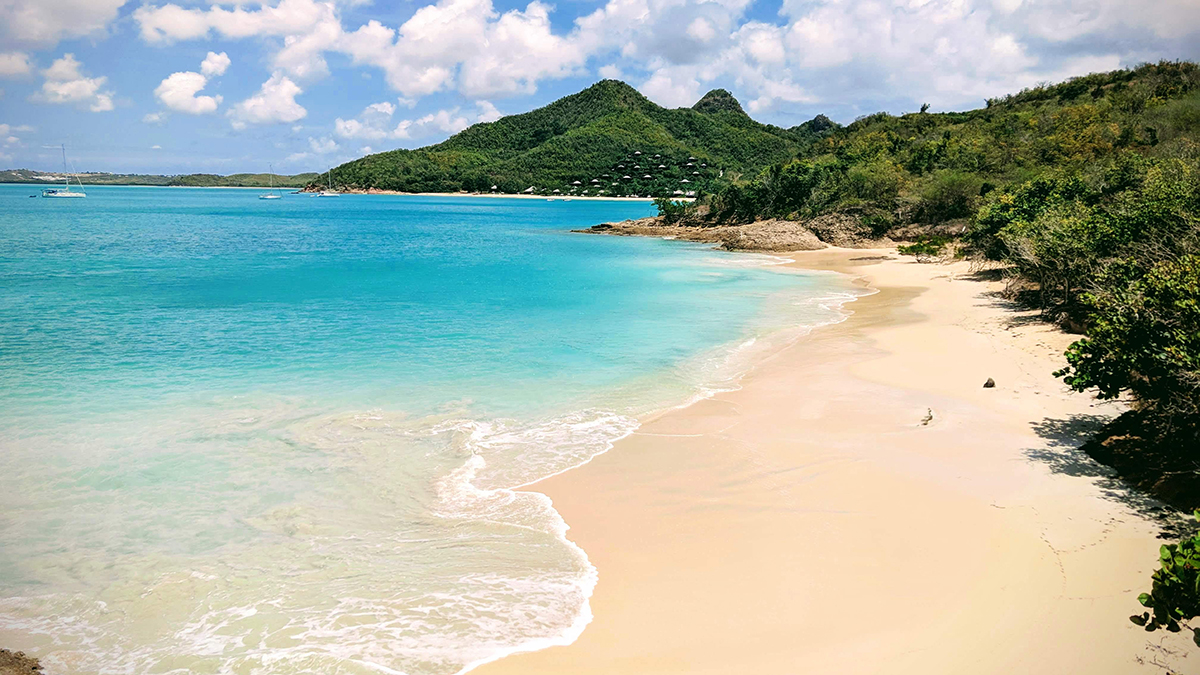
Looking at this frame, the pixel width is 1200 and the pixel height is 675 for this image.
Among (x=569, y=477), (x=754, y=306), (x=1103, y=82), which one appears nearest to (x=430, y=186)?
(x=1103, y=82)

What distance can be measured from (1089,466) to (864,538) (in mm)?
3436

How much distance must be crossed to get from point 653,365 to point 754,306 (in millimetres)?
7837

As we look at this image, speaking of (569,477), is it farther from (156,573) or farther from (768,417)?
(156,573)

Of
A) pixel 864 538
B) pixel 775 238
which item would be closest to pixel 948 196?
pixel 775 238

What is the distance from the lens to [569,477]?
8328 millimetres

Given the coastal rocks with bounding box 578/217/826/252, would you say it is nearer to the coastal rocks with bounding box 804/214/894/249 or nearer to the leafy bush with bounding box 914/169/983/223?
the coastal rocks with bounding box 804/214/894/249

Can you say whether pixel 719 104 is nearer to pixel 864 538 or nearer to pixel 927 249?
pixel 927 249

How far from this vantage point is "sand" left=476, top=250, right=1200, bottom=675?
5016 mm

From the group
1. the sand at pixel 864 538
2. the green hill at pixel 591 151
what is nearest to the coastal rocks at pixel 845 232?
the sand at pixel 864 538

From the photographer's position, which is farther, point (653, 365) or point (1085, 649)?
point (653, 365)

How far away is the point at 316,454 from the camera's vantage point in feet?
30.1

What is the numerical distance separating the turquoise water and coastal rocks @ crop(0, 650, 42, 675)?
→ 164 mm

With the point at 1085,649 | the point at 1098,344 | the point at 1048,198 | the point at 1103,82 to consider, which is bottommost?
the point at 1085,649

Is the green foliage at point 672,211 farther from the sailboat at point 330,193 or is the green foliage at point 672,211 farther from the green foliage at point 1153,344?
the sailboat at point 330,193
